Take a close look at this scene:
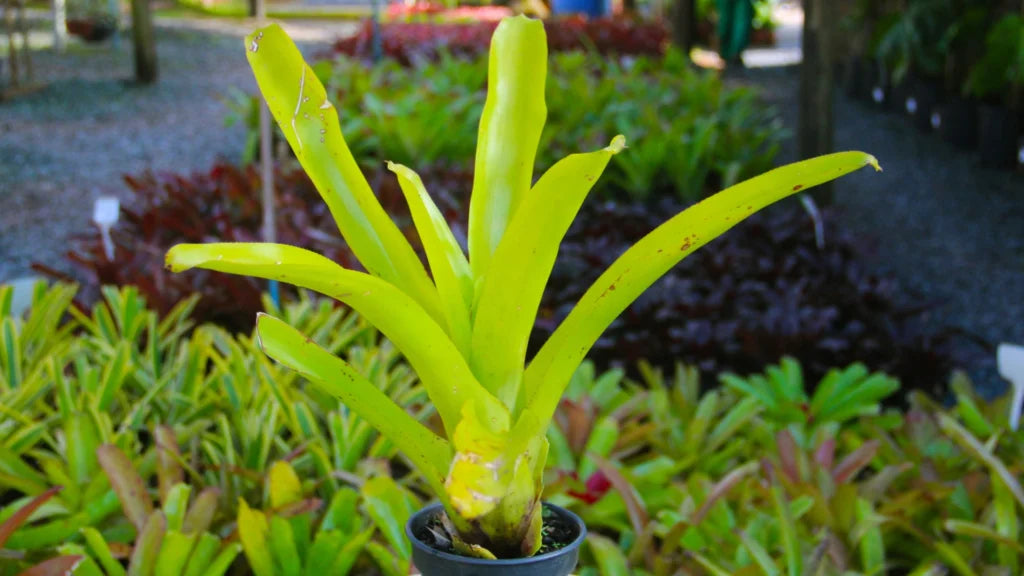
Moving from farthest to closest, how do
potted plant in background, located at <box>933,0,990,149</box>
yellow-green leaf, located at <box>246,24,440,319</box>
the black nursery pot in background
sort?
the black nursery pot in background, potted plant in background, located at <box>933,0,990,149</box>, yellow-green leaf, located at <box>246,24,440,319</box>

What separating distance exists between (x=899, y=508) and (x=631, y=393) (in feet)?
2.41

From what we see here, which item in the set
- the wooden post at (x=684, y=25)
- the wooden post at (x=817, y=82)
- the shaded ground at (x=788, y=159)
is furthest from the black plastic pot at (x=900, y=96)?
the wooden post at (x=817, y=82)

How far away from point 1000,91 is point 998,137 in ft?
1.39

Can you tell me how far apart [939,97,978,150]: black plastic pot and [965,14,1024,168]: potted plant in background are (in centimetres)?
14

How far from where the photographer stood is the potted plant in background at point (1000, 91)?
4676 mm

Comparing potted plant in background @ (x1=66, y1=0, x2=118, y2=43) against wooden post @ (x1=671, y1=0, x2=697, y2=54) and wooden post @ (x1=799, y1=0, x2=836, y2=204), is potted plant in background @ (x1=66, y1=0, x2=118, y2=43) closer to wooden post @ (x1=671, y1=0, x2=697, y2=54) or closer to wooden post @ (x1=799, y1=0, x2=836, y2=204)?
wooden post @ (x1=671, y1=0, x2=697, y2=54)

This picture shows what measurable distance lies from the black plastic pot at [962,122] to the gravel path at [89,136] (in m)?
4.34

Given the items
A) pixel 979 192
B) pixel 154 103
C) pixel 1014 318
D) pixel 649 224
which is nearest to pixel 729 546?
pixel 649 224

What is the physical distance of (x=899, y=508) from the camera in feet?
4.70

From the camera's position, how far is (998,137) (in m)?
5.16

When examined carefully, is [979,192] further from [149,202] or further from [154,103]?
[154,103]

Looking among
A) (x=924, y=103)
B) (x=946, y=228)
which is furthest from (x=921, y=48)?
(x=946, y=228)

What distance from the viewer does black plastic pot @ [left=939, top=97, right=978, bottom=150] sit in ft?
18.7

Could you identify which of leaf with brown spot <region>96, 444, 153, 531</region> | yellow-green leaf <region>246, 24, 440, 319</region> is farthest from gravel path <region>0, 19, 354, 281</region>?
yellow-green leaf <region>246, 24, 440, 319</region>
